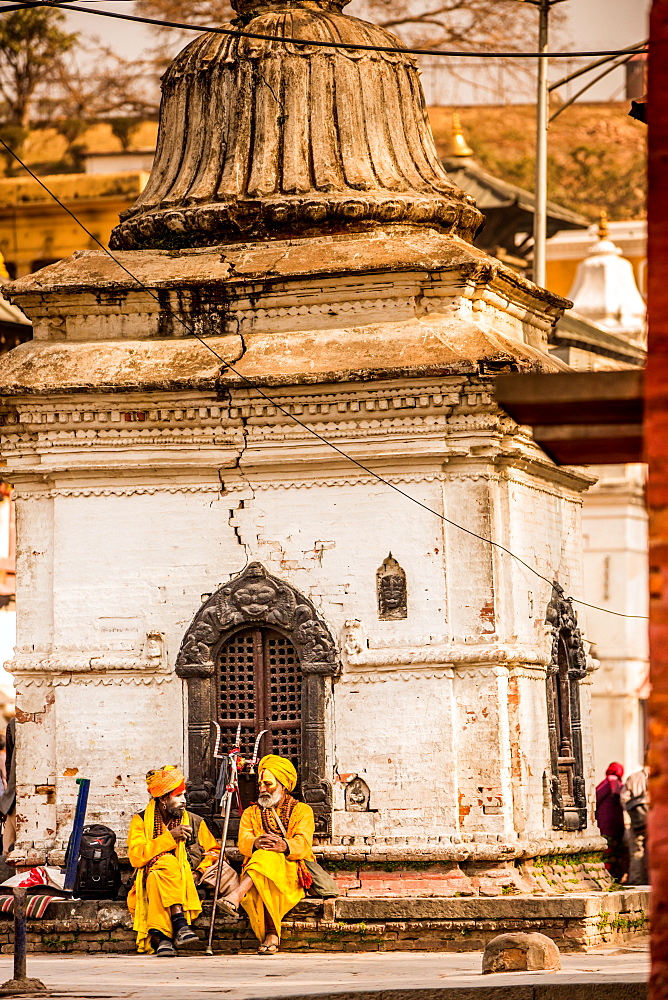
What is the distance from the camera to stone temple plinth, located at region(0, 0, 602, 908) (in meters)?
14.9

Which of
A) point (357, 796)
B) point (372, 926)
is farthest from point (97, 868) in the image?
point (372, 926)

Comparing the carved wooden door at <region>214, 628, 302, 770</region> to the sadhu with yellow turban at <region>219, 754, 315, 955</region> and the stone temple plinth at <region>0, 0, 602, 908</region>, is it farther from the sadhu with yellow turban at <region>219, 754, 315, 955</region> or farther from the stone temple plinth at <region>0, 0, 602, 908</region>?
the sadhu with yellow turban at <region>219, 754, 315, 955</region>

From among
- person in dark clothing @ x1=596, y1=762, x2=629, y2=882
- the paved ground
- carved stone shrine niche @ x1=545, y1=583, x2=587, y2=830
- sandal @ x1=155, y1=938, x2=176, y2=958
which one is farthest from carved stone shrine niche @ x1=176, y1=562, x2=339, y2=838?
person in dark clothing @ x1=596, y1=762, x2=629, y2=882

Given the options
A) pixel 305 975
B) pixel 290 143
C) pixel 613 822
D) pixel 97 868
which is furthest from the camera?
pixel 613 822

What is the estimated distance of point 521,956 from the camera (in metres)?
12.4

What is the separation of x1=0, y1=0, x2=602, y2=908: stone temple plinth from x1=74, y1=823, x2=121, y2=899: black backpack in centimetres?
37

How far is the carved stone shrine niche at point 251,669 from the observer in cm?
1511

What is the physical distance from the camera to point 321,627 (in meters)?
15.1

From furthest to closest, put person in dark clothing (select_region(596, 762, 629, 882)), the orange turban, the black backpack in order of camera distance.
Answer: person in dark clothing (select_region(596, 762, 629, 882))
the black backpack
the orange turban

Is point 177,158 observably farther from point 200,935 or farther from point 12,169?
point 12,169

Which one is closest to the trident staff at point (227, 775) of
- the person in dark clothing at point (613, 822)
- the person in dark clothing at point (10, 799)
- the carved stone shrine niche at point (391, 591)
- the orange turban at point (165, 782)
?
the orange turban at point (165, 782)

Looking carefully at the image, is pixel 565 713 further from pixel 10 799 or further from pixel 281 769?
pixel 10 799

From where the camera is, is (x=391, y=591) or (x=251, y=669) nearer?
(x=391, y=591)

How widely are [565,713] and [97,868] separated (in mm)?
4021
